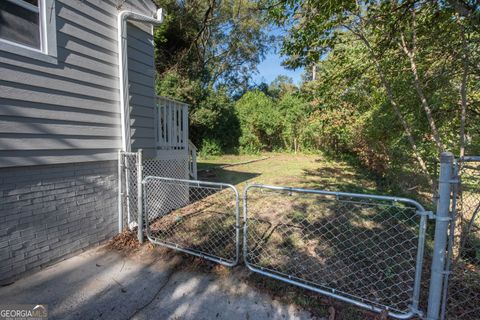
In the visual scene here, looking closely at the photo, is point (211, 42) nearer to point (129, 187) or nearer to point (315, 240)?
point (129, 187)

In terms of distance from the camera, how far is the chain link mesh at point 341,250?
206 centimetres

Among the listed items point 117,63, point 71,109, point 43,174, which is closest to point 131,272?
point 43,174

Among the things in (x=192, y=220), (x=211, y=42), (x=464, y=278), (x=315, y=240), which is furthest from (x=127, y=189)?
(x=211, y=42)

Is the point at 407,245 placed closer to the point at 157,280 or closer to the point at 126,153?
the point at 157,280

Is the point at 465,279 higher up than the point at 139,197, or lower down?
lower down

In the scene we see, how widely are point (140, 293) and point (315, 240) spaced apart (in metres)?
1.98

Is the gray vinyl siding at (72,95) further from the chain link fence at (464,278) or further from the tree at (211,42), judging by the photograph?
the chain link fence at (464,278)

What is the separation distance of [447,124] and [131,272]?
390cm

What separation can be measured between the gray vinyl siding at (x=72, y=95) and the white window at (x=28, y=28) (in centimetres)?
7

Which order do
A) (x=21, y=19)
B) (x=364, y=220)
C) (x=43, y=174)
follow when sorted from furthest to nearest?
(x=364, y=220) < (x=43, y=174) < (x=21, y=19)

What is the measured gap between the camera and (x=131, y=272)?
2.39 meters

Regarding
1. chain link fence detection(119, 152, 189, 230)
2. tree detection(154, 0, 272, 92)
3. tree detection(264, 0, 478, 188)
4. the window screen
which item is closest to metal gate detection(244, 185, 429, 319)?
tree detection(264, 0, 478, 188)

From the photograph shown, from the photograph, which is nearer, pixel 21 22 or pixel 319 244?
pixel 21 22

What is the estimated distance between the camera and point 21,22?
222 cm
